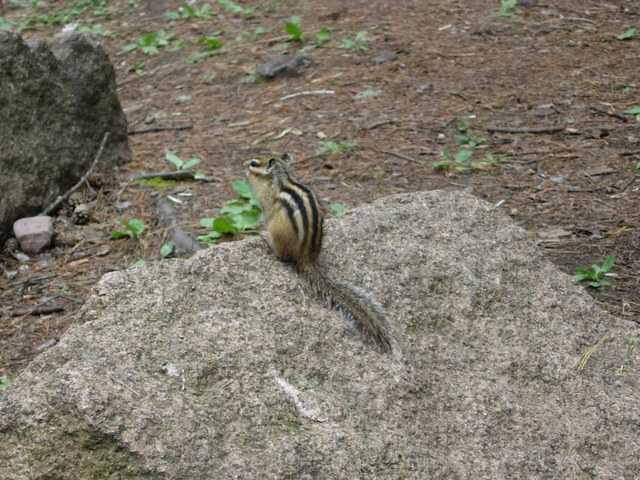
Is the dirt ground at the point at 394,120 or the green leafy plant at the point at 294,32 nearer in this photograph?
the dirt ground at the point at 394,120

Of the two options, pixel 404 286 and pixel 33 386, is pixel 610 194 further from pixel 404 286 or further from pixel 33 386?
pixel 33 386

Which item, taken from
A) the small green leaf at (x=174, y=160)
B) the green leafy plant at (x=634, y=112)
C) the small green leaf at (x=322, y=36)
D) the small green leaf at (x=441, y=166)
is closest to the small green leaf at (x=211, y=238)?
the small green leaf at (x=174, y=160)

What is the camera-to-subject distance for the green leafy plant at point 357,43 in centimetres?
814

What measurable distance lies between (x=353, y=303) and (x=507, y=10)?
245 inches

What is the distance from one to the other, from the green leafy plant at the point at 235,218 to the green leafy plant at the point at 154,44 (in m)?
3.90

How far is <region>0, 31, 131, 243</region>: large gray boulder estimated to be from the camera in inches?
227

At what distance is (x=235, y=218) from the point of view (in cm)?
546

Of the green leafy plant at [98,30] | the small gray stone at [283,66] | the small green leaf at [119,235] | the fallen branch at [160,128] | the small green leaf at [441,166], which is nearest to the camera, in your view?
the small green leaf at [119,235]

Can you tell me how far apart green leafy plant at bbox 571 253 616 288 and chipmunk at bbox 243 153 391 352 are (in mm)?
1720

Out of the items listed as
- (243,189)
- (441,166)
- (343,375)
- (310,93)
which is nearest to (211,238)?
(243,189)

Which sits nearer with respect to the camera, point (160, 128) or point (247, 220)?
point (247, 220)

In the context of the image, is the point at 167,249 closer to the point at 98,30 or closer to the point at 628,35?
the point at 628,35

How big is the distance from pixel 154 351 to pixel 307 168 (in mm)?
3620

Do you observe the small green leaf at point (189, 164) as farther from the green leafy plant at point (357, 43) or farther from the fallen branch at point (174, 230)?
the green leafy plant at point (357, 43)
